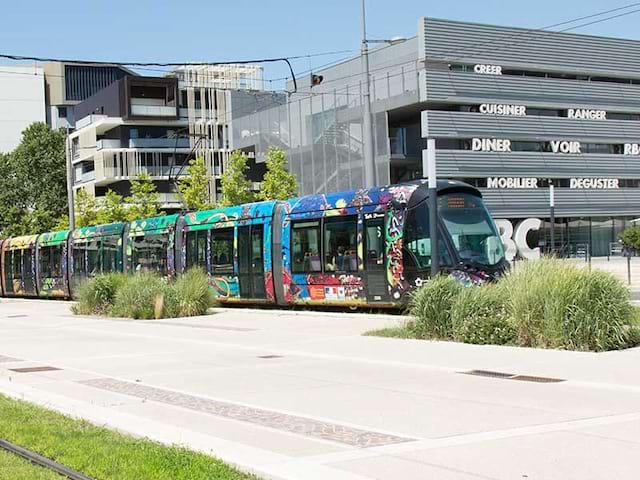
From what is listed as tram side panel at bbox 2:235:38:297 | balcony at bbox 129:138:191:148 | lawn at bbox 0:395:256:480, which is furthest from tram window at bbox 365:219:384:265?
balcony at bbox 129:138:191:148

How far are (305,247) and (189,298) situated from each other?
3638 mm

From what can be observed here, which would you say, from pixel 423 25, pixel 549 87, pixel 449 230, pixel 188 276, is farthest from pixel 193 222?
pixel 549 87

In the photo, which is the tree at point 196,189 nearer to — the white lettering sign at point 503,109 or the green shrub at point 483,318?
the white lettering sign at point 503,109

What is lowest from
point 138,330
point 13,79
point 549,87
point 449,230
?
point 138,330

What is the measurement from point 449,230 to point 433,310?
472 cm

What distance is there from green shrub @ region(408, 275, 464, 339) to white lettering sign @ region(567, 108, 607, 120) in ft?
186

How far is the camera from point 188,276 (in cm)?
2558

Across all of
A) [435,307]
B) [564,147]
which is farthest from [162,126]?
[435,307]

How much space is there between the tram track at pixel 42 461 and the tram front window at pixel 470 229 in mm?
13437

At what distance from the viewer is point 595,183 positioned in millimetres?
69188

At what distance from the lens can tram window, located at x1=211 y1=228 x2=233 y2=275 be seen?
26625 millimetres

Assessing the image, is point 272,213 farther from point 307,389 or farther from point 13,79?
point 13,79

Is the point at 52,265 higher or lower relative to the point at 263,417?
higher

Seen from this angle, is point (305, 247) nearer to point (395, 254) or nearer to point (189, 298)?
point (189, 298)
